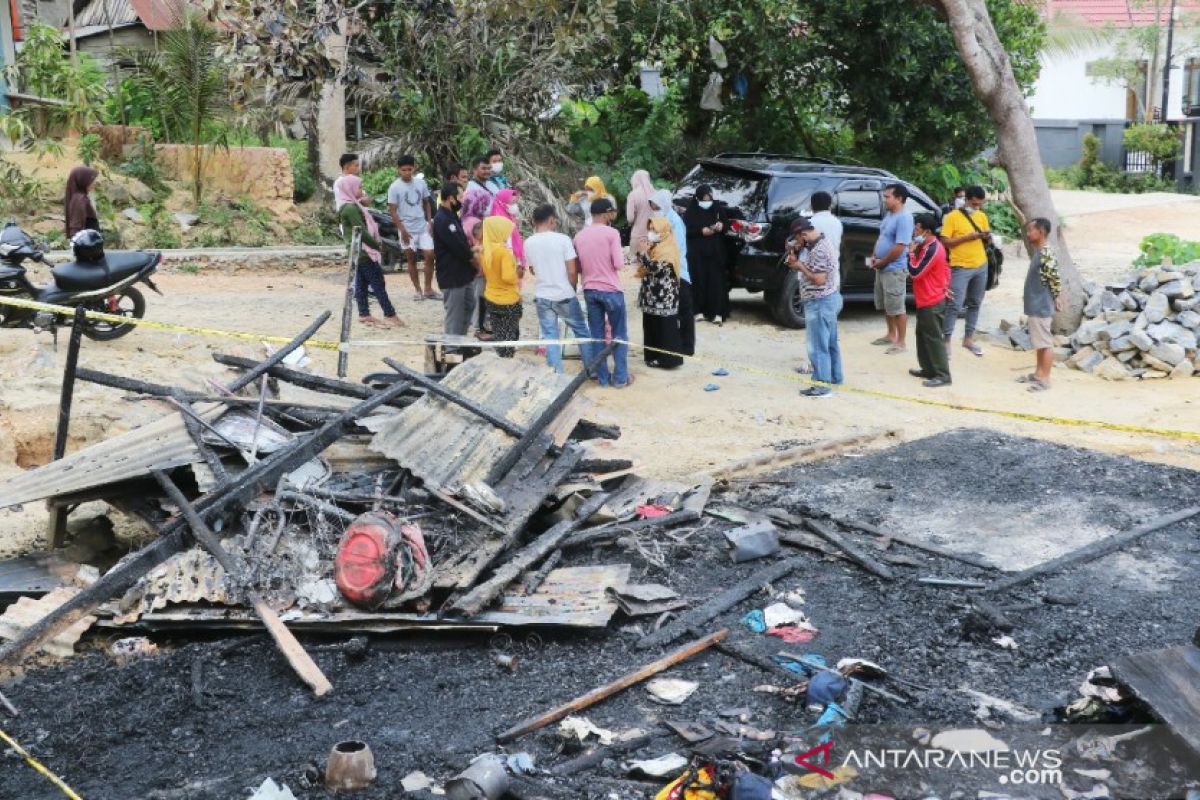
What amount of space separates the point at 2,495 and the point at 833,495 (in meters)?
5.11

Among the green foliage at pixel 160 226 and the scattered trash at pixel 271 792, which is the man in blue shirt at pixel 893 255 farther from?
the green foliage at pixel 160 226

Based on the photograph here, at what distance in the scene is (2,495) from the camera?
657cm

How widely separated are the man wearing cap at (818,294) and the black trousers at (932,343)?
0.95 meters

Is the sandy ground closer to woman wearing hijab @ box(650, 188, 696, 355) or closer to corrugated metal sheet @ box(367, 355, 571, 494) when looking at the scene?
woman wearing hijab @ box(650, 188, 696, 355)

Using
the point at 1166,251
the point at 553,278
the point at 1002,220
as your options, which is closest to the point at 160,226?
the point at 553,278

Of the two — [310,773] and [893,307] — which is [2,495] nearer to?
[310,773]

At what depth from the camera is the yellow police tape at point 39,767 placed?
4.51 meters

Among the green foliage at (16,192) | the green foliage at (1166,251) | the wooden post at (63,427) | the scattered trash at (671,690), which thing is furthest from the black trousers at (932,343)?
the green foliage at (16,192)

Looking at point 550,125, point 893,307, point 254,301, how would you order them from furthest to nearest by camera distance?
point 550,125 < point 254,301 < point 893,307

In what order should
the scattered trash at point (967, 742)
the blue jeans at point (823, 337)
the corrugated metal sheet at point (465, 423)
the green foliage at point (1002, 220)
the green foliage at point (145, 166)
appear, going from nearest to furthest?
1. the scattered trash at point (967, 742)
2. the corrugated metal sheet at point (465, 423)
3. the blue jeans at point (823, 337)
4. the green foliage at point (145, 166)
5. the green foliage at point (1002, 220)

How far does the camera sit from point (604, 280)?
431 inches

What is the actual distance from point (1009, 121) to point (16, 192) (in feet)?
40.6

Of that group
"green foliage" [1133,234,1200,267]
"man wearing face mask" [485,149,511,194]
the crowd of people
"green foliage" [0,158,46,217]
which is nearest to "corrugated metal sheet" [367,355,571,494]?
the crowd of people

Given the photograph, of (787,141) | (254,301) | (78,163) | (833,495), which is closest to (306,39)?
(254,301)
